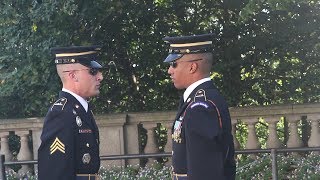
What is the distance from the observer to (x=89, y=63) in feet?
16.4

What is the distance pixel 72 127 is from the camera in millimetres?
4723

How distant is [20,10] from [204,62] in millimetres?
5101

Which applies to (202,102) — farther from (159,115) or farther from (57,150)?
(159,115)

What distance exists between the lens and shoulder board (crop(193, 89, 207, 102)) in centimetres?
439

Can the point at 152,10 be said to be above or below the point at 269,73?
above

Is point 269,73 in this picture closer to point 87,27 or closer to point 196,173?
point 87,27

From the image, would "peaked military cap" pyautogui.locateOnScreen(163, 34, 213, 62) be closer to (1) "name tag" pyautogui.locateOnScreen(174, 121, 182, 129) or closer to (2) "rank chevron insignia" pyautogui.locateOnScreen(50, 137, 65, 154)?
(1) "name tag" pyautogui.locateOnScreen(174, 121, 182, 129)

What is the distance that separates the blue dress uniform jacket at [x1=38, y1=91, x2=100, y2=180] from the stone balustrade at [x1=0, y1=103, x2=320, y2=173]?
4.23 m

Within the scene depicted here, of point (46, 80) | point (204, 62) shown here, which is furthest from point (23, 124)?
point (204, 62)

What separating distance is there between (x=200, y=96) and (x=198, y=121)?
0.64 feet

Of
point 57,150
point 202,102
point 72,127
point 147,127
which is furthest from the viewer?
point 147,127

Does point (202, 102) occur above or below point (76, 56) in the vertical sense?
below

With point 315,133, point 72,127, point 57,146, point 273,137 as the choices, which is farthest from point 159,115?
point 57,146

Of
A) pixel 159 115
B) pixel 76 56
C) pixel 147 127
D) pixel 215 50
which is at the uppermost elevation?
pixel 215 50
